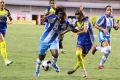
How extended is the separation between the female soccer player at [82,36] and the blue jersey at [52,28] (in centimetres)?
71

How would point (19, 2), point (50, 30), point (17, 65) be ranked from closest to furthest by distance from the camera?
point (50, 30) < point (17, 65) < point (19, 2)

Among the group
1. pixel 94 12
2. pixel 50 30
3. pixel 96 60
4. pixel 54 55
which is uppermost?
pixel 50 30

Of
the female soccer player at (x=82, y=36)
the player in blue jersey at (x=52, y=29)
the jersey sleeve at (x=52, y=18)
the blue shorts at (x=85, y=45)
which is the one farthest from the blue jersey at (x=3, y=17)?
the jersey sleeve at (x=52, y=18)

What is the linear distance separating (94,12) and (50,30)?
72621 mm

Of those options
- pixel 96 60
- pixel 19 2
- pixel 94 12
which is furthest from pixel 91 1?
pixel 96 60

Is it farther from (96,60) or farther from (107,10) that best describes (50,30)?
(96,60)

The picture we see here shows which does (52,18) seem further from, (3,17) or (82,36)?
(3,17)

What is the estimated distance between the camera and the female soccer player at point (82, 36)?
14172 millimetres

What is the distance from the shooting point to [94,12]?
8581cm

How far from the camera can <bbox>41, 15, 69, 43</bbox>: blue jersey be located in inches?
531

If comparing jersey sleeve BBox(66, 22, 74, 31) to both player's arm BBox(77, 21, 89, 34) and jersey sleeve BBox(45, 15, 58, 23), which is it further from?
player's arm BBox(77, 21, 89, 34)

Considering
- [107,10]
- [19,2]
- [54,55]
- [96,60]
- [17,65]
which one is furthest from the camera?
[19,2]

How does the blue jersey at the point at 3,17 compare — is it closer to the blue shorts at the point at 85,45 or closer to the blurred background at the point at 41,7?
the blue shorts at the point at 85,45

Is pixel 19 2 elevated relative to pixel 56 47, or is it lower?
lower
